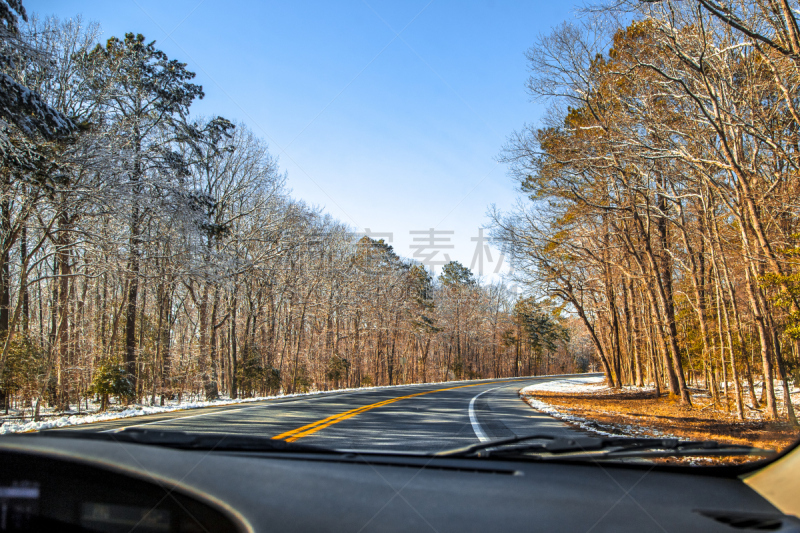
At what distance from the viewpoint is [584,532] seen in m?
1.52

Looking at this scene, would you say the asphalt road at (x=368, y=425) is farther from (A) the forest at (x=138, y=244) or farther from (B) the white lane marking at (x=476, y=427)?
(A) the forest at (x=138, y=244)

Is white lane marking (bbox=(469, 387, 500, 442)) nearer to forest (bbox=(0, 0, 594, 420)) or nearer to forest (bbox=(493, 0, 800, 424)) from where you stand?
forest (bbox=(493, 0, 800, 424))

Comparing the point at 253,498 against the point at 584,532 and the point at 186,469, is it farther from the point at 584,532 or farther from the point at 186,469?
the point at 584,532

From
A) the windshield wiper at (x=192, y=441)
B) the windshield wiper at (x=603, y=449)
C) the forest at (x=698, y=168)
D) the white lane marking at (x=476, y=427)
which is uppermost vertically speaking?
the forest at (x=698, y=168)

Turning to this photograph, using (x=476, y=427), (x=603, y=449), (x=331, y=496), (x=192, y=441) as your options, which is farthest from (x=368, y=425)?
(x=331, y=496)

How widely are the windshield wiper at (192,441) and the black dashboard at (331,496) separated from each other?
21 cm

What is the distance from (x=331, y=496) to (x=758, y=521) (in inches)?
58.4

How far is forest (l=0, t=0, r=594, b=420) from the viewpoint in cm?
1277

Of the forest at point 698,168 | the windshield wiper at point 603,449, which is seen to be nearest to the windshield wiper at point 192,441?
the windshield wiper at point 603,449

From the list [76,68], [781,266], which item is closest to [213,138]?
[76,68]

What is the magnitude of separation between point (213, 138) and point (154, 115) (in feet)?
12.5

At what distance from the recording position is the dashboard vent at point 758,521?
151 centimetres

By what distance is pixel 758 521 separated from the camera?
5.12 ft

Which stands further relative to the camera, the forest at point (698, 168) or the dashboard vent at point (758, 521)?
the forest at point (698, 168)
